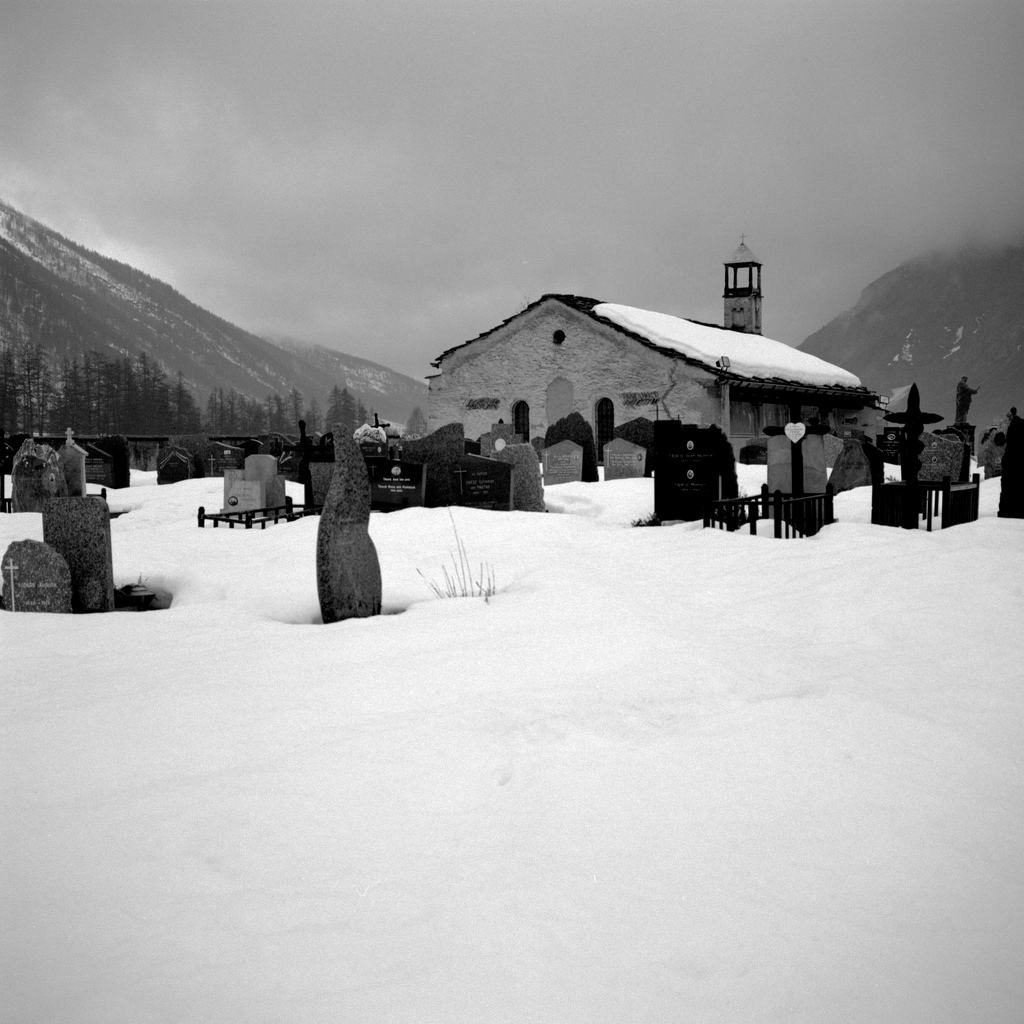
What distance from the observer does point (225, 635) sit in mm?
6492

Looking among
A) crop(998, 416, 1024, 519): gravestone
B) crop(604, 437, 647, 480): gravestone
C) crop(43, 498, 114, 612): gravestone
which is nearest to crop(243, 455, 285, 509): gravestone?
crop(43, 498, 114, 612): gravestone

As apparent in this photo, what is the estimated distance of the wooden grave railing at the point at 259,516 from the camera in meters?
13.7

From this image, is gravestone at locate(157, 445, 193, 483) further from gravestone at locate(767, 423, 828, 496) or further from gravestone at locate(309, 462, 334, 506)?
gravestone at locate(767, 423, 828, 496)

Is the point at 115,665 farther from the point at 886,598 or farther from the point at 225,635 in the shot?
the point at 886,598

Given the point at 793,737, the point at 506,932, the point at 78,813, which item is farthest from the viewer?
the point at 793,737

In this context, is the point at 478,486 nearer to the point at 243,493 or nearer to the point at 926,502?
the point at 243,493

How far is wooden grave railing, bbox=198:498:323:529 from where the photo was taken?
538 inches

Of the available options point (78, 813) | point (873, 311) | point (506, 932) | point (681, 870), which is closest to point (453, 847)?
point (506, 932)

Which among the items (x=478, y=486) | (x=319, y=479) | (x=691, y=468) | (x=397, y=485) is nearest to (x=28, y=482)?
(x=319, y=479)

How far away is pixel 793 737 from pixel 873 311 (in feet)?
584

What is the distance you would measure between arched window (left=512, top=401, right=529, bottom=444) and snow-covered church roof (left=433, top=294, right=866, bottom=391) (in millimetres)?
2619

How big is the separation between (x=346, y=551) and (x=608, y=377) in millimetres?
22358

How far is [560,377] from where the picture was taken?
2966cm

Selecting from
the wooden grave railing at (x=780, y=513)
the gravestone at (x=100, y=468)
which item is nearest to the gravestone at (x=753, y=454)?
the wooden grave railing at (x=780, y=513)
